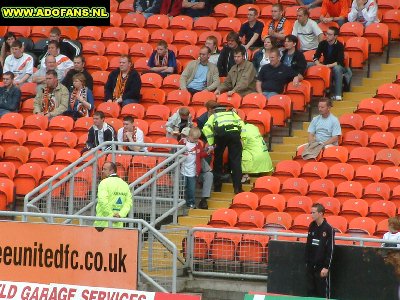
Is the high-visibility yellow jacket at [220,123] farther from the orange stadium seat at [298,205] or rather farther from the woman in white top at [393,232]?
the woman in white top at [393,232]

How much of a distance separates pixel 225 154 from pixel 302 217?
2.29 metres

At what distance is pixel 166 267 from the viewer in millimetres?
17531

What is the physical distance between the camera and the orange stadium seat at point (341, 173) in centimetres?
1873

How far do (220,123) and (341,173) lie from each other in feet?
6.23

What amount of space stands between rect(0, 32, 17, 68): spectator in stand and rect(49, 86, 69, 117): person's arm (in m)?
2.03

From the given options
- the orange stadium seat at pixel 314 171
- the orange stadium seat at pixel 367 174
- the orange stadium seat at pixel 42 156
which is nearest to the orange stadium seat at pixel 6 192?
the orange stadium seat at pixel 42 156

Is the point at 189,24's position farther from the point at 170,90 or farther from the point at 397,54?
the point at 397,54

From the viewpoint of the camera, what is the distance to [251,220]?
18.2 meters

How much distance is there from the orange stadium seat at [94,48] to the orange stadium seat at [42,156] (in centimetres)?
337

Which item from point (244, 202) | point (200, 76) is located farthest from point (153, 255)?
point (200, 76)

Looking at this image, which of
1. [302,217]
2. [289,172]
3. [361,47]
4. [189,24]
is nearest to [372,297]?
[302,217]

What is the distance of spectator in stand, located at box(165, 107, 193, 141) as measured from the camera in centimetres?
1975

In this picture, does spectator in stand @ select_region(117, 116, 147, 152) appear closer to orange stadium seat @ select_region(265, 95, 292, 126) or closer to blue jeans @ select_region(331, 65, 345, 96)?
orange stadium seat @ select_region(265, 95, 292, 126)

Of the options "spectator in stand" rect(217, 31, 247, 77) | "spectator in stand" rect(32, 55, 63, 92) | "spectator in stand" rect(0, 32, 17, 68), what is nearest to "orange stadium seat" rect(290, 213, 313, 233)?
"spectator in stand" rect(217, 31, 247, 77)
